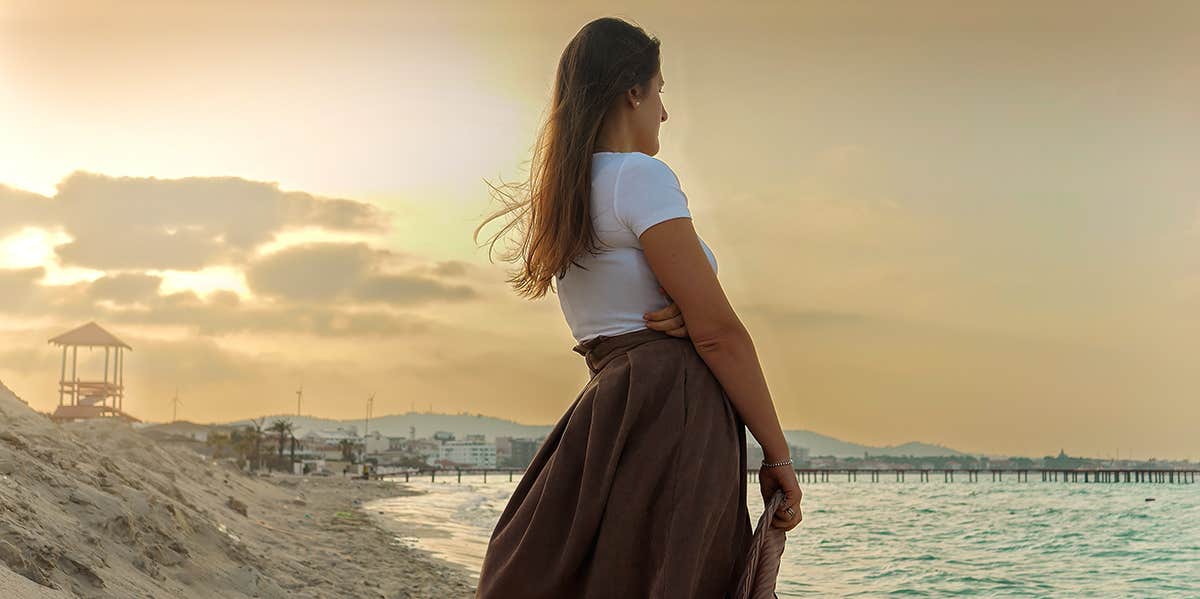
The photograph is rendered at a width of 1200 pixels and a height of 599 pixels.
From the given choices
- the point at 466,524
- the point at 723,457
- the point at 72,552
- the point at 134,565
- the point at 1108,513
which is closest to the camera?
the point at 723,457

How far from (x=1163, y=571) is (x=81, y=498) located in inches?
984

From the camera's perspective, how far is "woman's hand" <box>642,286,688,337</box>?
1703 mm

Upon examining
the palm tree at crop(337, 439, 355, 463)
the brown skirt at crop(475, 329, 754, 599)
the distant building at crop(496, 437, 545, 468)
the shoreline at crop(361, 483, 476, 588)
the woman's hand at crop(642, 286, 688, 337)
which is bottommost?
the distant building at crop(496, 437, 545, 468)

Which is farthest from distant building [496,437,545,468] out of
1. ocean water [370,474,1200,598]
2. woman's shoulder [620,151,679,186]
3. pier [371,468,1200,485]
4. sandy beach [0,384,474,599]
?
woman's shoulder [620,151,679,186]

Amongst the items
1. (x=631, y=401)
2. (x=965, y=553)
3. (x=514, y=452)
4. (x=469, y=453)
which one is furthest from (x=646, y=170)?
(x=514, y=452)

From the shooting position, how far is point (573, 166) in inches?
69.9

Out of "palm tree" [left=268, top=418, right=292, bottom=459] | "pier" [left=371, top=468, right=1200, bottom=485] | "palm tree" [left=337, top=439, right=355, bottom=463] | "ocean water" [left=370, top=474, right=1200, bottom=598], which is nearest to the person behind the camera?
"ocean water" [left=370, top=474, right=1200, bottom=598]

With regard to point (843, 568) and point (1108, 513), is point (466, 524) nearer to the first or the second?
point (843, 568)

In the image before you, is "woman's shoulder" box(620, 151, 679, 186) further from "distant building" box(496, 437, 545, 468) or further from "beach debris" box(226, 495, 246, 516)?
"distant building" box(496, 437, 545, 468)

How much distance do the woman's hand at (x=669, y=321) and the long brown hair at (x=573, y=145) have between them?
0.54 ft

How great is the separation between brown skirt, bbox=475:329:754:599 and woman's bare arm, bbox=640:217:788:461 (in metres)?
0.03

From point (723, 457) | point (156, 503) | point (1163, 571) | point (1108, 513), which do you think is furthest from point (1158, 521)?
point (723, 457)

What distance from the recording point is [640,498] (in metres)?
1.63

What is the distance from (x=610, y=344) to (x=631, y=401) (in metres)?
0.15
